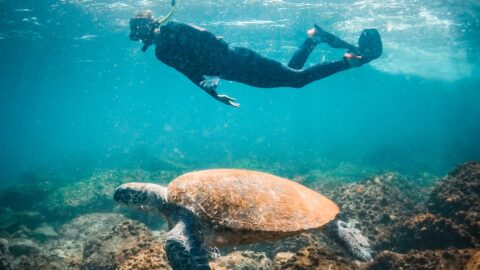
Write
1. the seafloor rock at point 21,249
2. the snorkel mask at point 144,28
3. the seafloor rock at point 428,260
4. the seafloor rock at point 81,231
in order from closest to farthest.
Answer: the seafloor rock at point 428,260 < the snorkel mask at point 144,28 < the seafloor rock at point 21,249 < the seafloor rock at point 81,231

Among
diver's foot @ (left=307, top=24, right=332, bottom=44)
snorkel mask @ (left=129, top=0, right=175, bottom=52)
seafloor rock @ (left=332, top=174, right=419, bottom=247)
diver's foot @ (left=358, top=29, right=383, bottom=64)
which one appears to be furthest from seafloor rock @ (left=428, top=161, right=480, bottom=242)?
snorkel mask @ (left=129, top=0, right=175, bottom=52)

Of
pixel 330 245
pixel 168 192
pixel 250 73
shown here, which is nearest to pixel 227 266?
pixel 168 192

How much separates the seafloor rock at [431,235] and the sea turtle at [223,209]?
5.83ft

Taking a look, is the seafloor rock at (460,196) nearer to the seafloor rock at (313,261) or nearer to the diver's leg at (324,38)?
the seafloor rock at (313,261)

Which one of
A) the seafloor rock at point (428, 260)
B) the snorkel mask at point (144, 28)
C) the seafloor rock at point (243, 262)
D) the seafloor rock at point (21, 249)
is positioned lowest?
the seafloor rock at point (21, 249)

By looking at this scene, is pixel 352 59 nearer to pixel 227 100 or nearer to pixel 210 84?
pixel 227 100

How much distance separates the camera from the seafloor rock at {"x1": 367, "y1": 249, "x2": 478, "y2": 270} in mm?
3830

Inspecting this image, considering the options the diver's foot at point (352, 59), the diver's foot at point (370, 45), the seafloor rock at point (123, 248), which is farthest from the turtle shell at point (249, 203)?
the diver's foot at point (370, 45)

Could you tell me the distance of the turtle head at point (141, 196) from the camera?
4.39 m

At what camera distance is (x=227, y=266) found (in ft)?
14.3

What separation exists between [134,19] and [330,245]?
6.42 metres

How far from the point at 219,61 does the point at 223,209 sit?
3.75 meters

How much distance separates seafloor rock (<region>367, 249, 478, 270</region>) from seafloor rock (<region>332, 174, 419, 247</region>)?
195 centimetres

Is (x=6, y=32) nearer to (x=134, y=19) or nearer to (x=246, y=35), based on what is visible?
(x=246, y=35)
